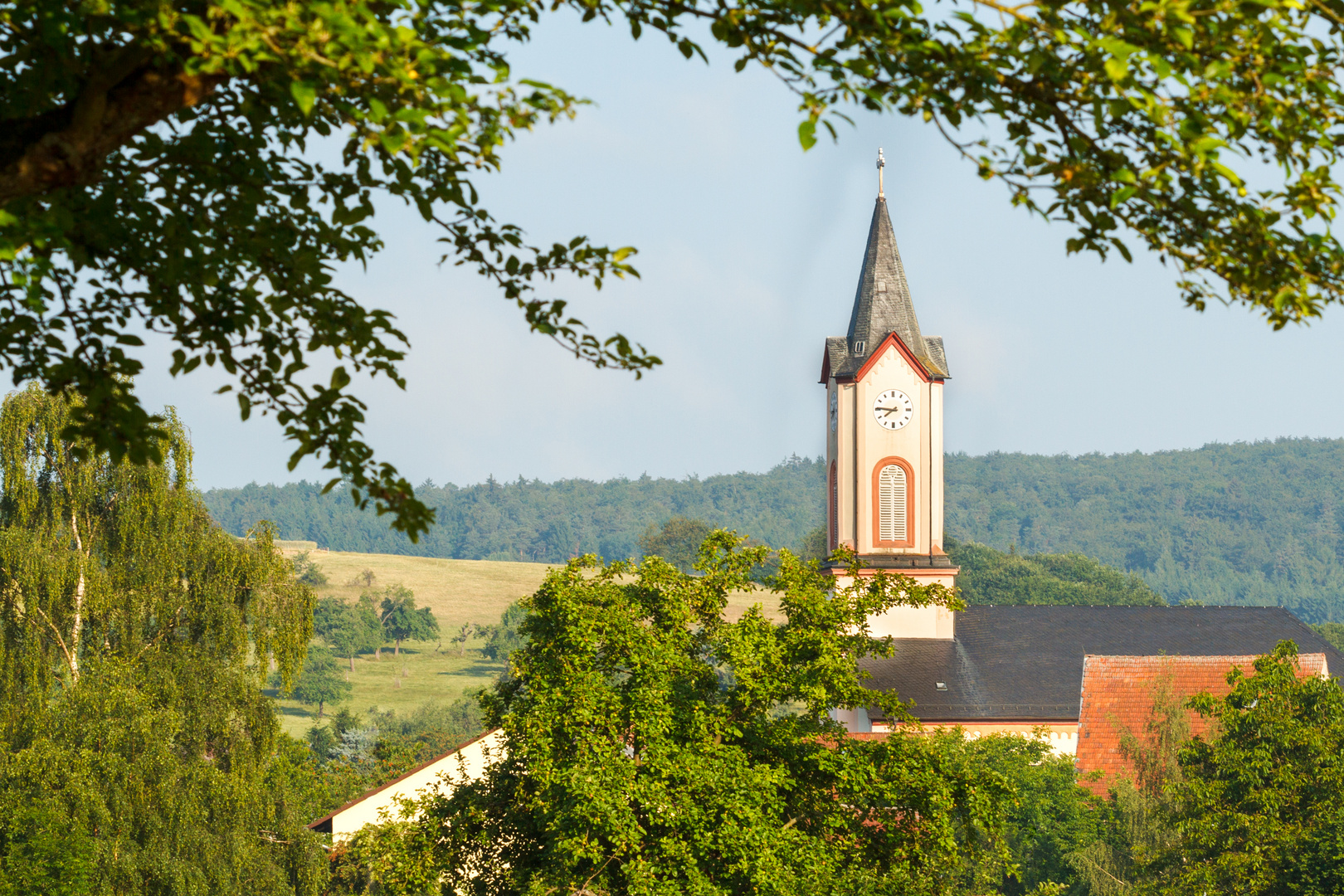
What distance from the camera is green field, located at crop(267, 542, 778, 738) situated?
89.6m

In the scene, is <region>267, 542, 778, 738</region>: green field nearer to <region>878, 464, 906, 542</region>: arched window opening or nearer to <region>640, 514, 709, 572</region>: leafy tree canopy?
<region>640, 514, 709, 572</region>: leafy tree canopy

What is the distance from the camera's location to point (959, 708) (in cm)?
3700

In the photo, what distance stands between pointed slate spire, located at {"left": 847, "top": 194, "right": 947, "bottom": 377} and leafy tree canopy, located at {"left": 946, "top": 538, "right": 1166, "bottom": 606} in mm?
35608

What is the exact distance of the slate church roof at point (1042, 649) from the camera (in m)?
37.3

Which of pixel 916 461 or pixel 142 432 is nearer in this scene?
pixel 142 432

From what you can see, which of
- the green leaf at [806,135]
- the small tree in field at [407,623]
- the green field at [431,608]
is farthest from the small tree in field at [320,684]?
the green leaf at [806,135]

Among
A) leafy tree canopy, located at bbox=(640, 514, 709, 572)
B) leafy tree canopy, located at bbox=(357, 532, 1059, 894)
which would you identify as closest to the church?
leafy tree canopy, located at bbox=(357, 532, 1059, 894)

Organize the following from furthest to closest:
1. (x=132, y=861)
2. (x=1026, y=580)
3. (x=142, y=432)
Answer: (x=1026, y=580)
(x=132, y=861)
(x=142, y=432)

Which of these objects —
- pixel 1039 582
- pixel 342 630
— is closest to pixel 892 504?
pixel 1039 582

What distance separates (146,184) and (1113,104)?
349 cm

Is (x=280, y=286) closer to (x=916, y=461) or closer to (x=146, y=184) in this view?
(x=146, y=184)

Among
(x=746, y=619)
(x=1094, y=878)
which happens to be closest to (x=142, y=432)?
(x=746, y=619)

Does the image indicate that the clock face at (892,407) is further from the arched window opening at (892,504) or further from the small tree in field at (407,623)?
the small tree in field at (407,623)

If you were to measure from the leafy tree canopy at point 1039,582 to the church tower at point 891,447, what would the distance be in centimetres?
3533
